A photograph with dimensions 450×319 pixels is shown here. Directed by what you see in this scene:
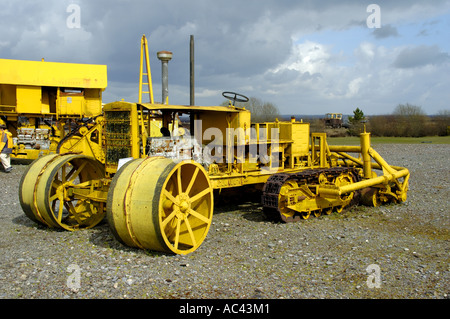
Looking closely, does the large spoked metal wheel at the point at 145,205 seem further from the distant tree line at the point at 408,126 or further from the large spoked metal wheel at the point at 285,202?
the distant tree line at the point at 408,126

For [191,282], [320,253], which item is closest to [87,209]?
[191,282]

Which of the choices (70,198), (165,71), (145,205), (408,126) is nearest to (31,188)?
(70,198)

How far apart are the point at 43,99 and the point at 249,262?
52.2 feet

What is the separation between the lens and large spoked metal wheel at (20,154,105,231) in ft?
24.7

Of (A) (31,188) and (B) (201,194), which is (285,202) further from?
(A) (31,188)

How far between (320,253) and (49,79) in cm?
1589

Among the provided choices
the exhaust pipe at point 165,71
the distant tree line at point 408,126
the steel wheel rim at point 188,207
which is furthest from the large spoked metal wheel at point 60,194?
the distant tree line at point 408,126

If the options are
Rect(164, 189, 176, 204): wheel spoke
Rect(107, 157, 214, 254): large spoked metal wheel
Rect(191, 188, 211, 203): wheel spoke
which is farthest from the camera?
Rect(191, 188, 211, 203): wheel spoke

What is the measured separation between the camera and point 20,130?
1823 cm

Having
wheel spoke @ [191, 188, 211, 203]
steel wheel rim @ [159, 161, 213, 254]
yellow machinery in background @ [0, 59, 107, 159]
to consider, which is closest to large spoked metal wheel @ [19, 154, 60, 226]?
steel wheel rim @ [159, 161, 213, 254]

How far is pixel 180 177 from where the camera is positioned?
21.8 feet

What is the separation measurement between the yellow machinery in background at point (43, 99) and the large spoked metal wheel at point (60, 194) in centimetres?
983

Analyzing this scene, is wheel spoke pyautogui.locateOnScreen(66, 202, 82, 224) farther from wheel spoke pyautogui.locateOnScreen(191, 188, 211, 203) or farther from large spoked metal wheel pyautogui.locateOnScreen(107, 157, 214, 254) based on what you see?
wheel spoke pyautogui.locateOnScreen(191, 188, 211, 203)

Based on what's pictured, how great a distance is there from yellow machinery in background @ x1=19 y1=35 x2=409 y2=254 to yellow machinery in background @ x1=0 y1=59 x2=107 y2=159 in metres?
10.2
